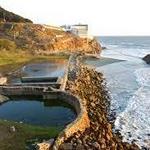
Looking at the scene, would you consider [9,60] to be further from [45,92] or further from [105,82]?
[45,92]

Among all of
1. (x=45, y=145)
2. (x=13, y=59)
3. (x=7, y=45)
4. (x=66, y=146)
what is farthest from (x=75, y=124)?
(x=7, y=45)

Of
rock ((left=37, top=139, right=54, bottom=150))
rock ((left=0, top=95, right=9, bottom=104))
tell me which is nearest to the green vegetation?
rock ((left=37, top=139, right=54, bottom=150))

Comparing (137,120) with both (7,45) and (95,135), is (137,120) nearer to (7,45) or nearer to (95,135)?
(95,135)

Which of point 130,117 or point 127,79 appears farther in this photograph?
point 127,79

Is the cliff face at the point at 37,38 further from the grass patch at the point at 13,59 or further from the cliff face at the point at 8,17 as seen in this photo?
the cliff face at the point at 8,17

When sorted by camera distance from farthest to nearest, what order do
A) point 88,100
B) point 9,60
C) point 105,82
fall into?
1. point 9,60
2. point 105,82
3. point 88,100

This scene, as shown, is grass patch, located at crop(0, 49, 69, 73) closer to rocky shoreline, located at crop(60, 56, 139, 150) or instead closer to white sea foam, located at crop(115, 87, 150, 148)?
rocky shoreline, located at crop(60, 56, 139, 150)

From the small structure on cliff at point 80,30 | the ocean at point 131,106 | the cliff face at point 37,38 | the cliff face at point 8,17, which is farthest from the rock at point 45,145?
the small structure on cliff at point 80,30

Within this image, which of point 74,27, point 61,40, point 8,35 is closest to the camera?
point 8,35

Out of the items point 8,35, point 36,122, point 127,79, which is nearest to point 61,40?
point 8,35
